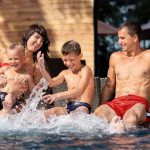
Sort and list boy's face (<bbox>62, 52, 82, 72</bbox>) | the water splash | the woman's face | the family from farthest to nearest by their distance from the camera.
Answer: the woman's face, boy's face (<bbox>62, 52, 82, 72</bbox>), the family, the water splash

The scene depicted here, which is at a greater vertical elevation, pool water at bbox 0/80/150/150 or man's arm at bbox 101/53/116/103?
man's arm at bbox 101/53/116/103

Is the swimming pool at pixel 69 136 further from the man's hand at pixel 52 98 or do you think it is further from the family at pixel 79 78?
the family at pixel 79 78

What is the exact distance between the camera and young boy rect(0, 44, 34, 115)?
6.22 metres

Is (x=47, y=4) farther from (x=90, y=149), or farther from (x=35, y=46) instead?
(x=90, y=149)

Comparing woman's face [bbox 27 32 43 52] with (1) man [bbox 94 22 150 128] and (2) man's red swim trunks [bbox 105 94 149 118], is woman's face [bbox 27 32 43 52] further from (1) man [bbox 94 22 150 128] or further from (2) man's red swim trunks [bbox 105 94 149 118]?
(2) man's red swim trunks [bbox 105 94 149 118]

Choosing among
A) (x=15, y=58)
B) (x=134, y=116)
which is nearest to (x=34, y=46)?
(x=15, y=58)

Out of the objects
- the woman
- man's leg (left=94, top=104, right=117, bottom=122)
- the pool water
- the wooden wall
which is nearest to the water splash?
the pool water

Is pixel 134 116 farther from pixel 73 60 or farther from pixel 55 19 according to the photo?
pixel 55 19

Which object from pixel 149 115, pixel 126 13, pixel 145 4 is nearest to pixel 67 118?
pixel 149 115

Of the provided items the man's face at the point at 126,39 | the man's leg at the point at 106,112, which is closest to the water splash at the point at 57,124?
the man's leg at the point at 106,112

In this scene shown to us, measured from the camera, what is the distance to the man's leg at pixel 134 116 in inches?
215

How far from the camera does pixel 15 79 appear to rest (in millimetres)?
6379

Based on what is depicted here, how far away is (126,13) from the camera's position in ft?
123

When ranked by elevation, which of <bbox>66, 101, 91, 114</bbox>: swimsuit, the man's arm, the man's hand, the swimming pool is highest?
the man's arm
